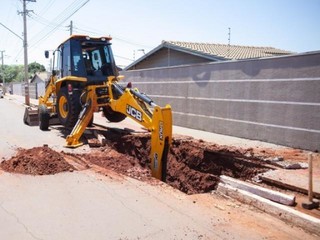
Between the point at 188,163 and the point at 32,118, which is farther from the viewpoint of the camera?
the point at 32,118

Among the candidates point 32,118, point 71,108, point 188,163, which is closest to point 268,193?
point 188,163

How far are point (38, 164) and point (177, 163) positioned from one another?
307 centimetres

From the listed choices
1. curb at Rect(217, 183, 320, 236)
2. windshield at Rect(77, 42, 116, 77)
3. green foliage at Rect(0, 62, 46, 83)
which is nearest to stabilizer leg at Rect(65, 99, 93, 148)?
windshield at Rect(77, 42, 116, 77)

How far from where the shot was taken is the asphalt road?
14.8ft

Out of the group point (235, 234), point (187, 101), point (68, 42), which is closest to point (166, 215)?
point (235, 234)

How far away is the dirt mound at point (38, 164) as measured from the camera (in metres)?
7.36

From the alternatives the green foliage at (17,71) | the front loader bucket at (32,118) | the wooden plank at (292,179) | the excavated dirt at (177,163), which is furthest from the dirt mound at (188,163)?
the green foliage at (17,71)

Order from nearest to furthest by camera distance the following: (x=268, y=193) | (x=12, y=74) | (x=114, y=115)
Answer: (x=268, y=193) → (x=114, y=115) → (x=12, y=74)

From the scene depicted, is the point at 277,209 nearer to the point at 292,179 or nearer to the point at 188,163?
the point at 292,179

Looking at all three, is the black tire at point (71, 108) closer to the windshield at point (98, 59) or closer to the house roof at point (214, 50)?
the windshield at point (98, 59)

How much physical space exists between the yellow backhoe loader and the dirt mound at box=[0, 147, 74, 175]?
2.02 meters

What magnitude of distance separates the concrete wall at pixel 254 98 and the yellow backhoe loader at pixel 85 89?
328 cm

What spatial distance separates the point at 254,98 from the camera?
11.3 metres

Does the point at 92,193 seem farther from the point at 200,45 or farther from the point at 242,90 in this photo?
the point at 200,45
